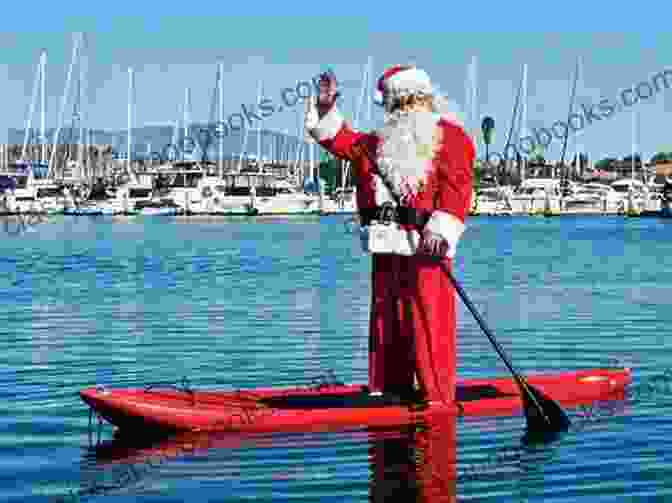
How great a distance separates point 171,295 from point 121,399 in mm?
18217

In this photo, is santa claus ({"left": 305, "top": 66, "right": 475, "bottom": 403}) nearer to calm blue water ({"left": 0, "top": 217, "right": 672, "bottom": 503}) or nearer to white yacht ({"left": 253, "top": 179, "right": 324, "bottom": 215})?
calm blue water ({"left": 0, "top": 217, "right": 672, "bottom": 503})

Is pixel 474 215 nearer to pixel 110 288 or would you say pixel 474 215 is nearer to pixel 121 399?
pixel 110 288

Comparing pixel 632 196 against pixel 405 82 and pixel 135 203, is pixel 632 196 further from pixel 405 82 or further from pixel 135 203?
pixel 405 82

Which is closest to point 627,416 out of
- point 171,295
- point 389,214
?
point 389,214

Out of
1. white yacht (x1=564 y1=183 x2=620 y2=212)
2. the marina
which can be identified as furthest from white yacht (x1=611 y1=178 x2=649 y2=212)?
the marina

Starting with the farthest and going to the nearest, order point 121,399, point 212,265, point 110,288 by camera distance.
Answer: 1. point 212,265
2. point 110,288
3. point 121,399

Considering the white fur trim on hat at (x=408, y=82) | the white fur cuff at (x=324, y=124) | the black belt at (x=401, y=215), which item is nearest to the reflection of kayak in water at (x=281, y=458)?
the black belt at (x=401, y=215)

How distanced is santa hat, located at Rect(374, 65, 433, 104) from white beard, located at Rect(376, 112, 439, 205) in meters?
0.17

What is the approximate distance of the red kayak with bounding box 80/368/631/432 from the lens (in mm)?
11062

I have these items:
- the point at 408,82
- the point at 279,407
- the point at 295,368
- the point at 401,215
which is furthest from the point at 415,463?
the point at 295,368

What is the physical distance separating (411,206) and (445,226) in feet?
1.13

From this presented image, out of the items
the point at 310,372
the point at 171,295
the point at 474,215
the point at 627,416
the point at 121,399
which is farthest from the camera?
the point at 474,215

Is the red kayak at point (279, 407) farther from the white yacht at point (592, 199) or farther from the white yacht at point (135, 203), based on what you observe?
the white yacht at point (592, 199)

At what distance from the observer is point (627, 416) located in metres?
12.1
